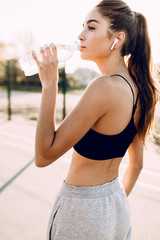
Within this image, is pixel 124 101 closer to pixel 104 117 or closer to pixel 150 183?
pixel 104 117

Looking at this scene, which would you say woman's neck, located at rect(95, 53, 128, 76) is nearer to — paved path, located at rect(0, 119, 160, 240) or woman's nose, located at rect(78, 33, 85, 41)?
woman's nose, located at rect(78, 33, 85, 41)

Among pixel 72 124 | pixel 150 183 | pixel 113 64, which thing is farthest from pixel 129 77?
pixel 150 183

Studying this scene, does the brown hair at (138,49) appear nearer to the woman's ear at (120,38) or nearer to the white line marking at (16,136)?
the woman's ear at (120,38)

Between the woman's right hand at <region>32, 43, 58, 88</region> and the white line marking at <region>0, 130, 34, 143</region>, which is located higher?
the woman's right hand at <region>32, 43, 58, 88</region>

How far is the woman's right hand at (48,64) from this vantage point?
41.0 inches

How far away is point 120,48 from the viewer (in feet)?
3.98

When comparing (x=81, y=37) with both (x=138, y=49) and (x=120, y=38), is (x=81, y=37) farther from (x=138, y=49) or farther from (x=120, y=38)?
(x=138, y=49)

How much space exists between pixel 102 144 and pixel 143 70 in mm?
530

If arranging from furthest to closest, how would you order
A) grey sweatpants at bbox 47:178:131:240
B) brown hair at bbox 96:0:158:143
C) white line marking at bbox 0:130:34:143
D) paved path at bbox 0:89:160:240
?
1. white line marking at bbox 0:130:34:143
2. paved path at bbox 0:89:160:240
3. brown hair at bbox 96:0:158:143
4. grey sweatpants at bbox 47:178:131:240

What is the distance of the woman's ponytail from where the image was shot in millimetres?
1232

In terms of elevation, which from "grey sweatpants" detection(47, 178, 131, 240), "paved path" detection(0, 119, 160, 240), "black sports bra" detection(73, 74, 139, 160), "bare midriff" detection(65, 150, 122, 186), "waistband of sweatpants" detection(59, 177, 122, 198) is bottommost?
"paved path" detection(0, 119, 160, 240)

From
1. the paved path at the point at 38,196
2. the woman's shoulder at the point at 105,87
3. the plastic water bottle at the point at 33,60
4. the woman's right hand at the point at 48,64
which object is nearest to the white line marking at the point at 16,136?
the paved path at the point at 38,196

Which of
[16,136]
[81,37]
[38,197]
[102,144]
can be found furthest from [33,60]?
[16,136]

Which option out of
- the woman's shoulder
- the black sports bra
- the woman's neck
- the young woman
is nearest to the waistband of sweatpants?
the young woman
